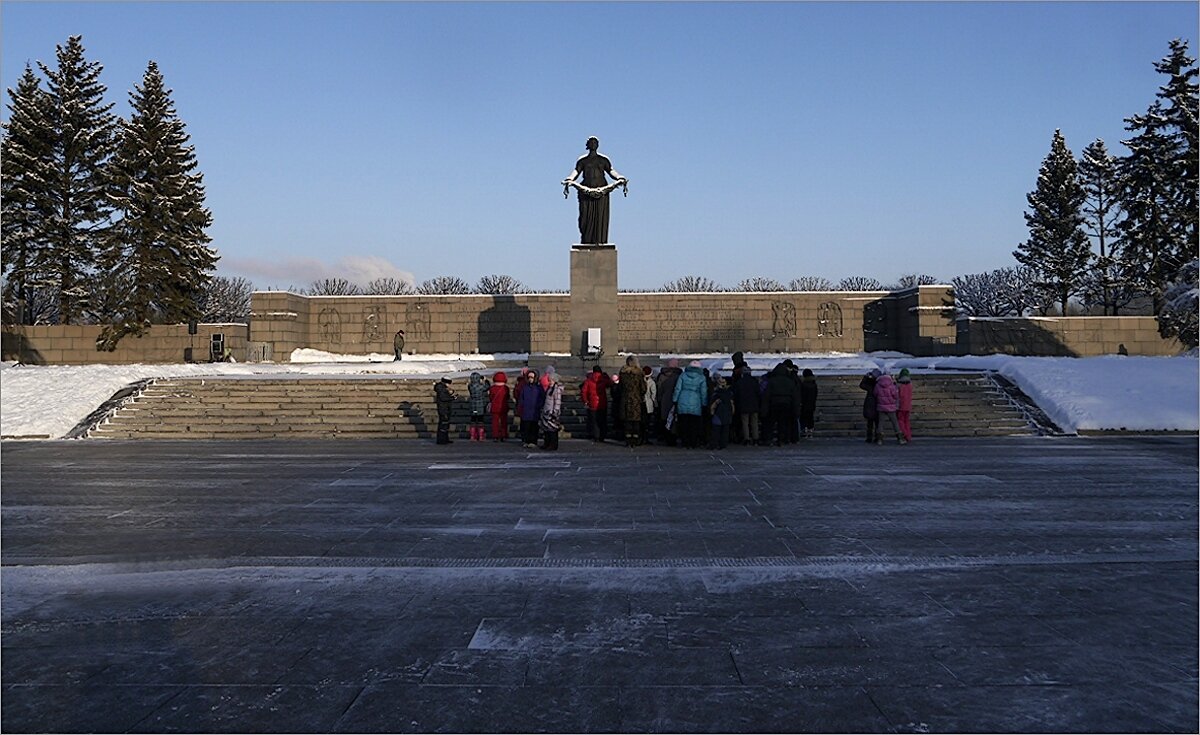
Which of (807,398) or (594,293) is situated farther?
(594,293)

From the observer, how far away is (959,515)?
311 inches

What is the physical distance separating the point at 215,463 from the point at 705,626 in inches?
409

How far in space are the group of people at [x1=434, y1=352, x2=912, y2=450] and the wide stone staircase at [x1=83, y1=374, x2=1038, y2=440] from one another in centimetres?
179

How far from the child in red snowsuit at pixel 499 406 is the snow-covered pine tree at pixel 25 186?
2781 centimetres

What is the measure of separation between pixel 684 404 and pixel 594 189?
12.5 metres

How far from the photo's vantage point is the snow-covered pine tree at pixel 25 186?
33.3 m

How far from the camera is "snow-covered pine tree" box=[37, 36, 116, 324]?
34.2m

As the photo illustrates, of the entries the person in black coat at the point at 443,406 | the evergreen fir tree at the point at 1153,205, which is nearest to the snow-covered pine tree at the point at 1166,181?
the evergreen fir tree at the point at 1153,205

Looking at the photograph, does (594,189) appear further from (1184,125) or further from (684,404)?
(1184,125)

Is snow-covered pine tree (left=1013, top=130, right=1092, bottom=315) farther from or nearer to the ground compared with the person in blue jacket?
farther from the ground

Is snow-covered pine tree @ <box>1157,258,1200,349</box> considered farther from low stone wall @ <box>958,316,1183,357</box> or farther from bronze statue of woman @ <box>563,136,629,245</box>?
bronze statue of woman @ <box>563,136,629,245</box>

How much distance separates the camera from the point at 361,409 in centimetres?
1911

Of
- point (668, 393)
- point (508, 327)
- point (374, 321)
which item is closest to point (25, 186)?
point (374, 321)

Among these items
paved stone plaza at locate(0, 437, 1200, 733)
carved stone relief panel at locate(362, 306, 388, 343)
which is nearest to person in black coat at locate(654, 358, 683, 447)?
paved stone plaza at locate(0, 437, 1200, 733)
